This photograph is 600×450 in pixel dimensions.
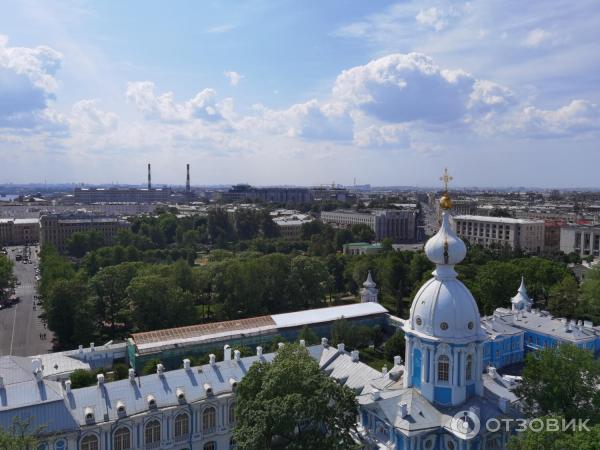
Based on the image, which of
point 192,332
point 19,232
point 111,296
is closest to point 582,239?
point 192,332

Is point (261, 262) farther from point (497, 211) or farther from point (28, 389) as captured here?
point (497, 211)

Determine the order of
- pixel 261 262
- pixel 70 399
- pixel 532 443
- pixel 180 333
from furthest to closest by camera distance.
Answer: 1. pixel 261 262
2. pixel 180 333
3. pixel 70 399
4. pixel 532 443

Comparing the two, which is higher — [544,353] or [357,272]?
[544,353]

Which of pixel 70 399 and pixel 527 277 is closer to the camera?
pixel 70 399

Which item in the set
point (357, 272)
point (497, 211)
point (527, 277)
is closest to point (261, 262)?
point (357, 272)

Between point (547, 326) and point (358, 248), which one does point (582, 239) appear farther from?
point (547, 326)

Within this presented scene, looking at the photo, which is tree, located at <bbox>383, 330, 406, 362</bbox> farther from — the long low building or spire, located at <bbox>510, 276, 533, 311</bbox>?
spire, located at <bbox>510, 276, 533, 311</bbox>
